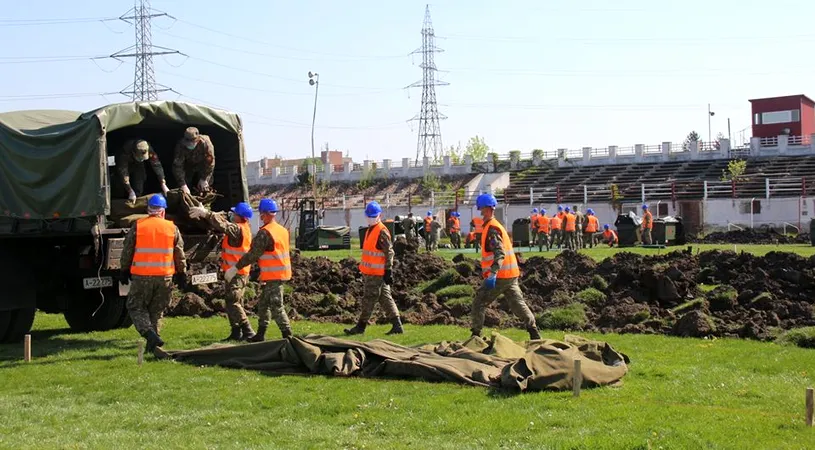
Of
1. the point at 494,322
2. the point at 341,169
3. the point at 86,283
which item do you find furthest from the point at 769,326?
the point at 341,169

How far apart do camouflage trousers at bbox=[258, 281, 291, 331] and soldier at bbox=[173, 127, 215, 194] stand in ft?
7.20

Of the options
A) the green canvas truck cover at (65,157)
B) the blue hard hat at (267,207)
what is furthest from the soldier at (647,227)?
the blue hard hat at (267,207)

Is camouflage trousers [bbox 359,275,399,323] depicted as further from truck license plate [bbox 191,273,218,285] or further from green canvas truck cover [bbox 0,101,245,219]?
green canvas truck cover [bbox 0,101,245,219]

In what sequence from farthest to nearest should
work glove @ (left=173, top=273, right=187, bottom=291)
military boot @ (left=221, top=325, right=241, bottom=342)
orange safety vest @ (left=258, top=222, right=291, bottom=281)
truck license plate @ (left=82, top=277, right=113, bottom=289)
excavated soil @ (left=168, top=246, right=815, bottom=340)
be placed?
excavated soil @ (left=168, top=246, right=815, bottom=340) < military boot @ (left=221, top=325, right=241, bottom=342) < work glove @ (left=173, top=273, right=187, bottom=291) < truck license plate @ (left=82, top=277, right=113, bottom=289) < orange safety vest @ (left=258, top=222, right=291, bottom=281)

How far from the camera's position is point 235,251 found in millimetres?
13906

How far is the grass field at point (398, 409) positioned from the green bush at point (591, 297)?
4445mm

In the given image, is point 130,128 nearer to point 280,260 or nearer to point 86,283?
point 86,283

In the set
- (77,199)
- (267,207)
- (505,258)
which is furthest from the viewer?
(267,207)

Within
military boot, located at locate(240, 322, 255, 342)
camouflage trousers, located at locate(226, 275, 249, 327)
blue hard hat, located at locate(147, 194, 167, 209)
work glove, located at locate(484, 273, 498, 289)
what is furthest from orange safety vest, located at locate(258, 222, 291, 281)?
work glove, located at locate(484, 273, 498, 289)

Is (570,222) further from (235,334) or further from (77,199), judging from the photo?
(77,199)

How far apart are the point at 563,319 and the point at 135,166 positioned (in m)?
6.94

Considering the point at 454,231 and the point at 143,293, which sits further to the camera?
the point at 454,231

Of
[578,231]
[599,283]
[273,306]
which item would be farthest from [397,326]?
[578,231]

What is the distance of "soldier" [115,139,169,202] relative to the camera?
13.4m
